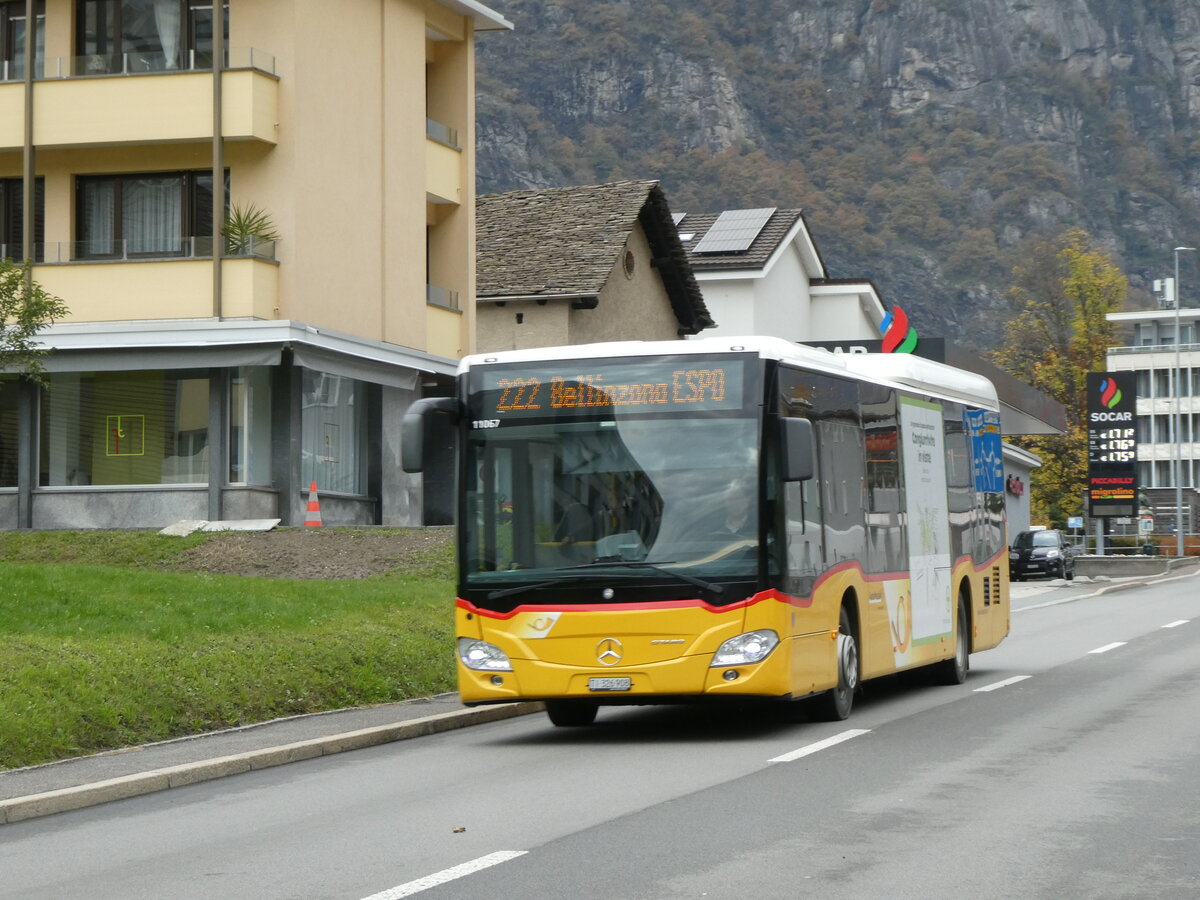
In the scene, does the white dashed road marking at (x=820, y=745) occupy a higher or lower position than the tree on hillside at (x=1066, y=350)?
lower

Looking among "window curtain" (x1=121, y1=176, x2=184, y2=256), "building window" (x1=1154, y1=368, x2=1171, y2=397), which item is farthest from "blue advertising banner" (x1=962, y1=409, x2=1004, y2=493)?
"building window" (x1=1154, y1=368, x2=1171, y2=397)

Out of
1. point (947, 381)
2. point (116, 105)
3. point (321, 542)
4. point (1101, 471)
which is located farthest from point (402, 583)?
point (1101, 471)

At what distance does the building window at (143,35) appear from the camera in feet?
112

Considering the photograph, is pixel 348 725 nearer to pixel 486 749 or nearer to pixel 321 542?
pixel 486 749

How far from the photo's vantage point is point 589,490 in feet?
45.8

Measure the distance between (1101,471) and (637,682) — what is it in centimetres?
5714

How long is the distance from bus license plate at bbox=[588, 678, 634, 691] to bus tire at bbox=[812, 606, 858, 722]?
2095 mm

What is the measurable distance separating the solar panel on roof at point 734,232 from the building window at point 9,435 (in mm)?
29920

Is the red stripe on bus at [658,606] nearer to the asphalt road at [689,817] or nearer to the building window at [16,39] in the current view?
the asphalt road at [689,817]

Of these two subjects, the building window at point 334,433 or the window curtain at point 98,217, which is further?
the window curtain at point 98,217

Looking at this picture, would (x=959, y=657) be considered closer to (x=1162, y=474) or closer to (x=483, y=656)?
(x=483, y=656)

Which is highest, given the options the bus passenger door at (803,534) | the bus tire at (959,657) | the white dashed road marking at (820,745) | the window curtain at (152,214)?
the window curtain at (152,214)

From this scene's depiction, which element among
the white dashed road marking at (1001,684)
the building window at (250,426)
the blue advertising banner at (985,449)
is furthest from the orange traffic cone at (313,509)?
the white dashed road marking at (1001,684)

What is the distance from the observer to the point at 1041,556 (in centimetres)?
5762
